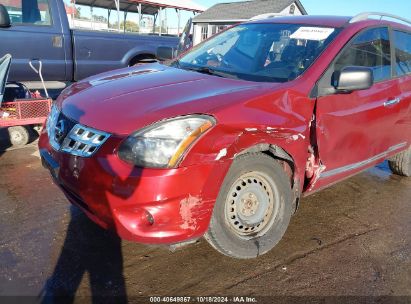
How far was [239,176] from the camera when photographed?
2.61m

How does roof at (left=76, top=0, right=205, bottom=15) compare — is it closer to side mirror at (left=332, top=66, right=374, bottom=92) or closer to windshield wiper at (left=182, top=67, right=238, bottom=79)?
windshield wiper at (left=182, top=67, right=238, bottom=79)

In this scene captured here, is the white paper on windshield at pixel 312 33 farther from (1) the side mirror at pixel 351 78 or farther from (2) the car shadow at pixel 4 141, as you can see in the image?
(2) the car shadow at pixel 4 141

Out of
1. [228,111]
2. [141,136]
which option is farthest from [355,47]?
[141,136]

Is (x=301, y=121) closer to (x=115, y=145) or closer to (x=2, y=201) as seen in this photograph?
(x=115, y=145)

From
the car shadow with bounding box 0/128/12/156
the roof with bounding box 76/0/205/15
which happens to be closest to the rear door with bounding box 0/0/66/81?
the car shadow with bounding box 0/128/12/156

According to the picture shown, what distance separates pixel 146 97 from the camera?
2.70m

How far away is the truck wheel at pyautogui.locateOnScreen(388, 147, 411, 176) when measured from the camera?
473cm

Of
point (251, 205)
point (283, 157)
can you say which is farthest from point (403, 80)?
point (251, 205)

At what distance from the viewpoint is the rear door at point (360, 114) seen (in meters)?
3.14

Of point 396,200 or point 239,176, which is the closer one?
point 239,176

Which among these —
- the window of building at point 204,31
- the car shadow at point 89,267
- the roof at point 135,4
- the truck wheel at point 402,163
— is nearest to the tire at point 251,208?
the car shadow at point 89,267

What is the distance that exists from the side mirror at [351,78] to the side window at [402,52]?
1215 millimetres

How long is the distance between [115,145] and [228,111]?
723 mm

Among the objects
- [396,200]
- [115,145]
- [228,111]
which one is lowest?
[396,200]
